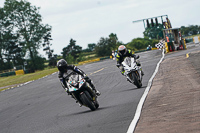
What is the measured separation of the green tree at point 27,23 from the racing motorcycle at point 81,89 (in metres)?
75.8

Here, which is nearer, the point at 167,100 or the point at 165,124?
the point at 165,124

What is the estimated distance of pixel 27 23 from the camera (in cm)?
8750

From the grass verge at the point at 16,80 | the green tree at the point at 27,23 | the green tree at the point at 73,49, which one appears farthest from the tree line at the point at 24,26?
the green tree at the point at 73,49

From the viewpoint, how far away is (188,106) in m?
9.13

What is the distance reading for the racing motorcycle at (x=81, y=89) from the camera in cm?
1124

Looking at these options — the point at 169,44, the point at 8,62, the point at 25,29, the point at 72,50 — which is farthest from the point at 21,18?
the point at 72,50

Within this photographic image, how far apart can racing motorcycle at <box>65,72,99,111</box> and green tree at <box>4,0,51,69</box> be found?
75.8m

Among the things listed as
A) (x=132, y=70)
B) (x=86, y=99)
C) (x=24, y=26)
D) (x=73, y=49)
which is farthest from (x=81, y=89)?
(x=73, y=49)

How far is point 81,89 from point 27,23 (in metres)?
77.9

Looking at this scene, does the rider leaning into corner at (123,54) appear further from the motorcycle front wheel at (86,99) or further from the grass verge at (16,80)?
the grass verge at (16,80)

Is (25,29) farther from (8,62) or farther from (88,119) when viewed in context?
(88,119)

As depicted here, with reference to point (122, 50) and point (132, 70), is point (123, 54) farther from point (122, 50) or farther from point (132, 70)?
point (132, 70)

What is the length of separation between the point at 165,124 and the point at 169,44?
3673 cm

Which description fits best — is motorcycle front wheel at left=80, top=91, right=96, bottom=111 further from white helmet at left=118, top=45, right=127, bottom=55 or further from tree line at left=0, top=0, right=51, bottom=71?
tree line at left=0, top=0, right=51, bottom=71
